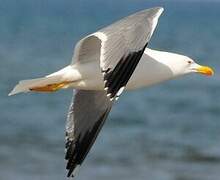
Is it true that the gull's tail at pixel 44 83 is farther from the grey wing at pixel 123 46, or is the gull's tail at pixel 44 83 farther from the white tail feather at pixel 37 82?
the grey wing at pixel 123 46

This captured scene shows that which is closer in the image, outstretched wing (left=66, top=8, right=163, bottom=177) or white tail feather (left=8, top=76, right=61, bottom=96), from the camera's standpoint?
outstretched wing (left=66, top=8, right=163, bottom=177)

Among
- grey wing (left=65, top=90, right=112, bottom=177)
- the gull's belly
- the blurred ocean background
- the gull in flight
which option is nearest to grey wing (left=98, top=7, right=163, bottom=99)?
the gull in flight

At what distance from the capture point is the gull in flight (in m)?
4.51

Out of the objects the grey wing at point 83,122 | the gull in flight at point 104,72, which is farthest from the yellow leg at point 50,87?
the grey wing at point 83,122

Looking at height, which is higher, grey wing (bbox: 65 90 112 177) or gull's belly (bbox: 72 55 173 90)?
gull's belly (bbox: 72 55 173 90)

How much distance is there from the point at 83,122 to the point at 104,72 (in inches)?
55.2

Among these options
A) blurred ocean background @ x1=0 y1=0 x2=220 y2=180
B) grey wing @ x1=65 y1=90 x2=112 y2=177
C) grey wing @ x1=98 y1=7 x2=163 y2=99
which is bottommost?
blurred ocean background @ x1=0 y1=0 x2=220 y2=180

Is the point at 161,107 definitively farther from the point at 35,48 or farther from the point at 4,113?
the point at 35,48

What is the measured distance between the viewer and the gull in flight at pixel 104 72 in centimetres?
451

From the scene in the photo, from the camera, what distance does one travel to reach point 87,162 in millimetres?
11211

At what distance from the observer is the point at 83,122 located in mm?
5812

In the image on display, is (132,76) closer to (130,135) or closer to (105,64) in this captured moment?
(105,64)

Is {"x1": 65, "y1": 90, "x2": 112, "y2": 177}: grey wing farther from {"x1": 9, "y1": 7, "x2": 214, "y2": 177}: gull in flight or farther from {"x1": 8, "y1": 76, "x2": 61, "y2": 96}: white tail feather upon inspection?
{"x1": 8, "y1": 76, "x2": 61, "y2": 96}: white tail feather

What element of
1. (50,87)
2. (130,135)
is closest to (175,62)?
(50,87)
